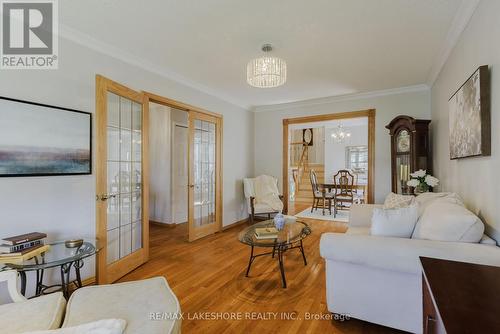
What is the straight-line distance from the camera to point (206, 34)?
7.85 ft

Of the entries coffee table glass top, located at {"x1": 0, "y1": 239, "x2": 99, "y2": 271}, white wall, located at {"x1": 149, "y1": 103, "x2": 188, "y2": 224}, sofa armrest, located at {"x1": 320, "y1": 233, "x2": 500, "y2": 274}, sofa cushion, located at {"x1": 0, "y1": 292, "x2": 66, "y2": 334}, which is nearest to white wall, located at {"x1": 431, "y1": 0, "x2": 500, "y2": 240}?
sofa armrest, located at {"x1": 320, "y1": 233, "x2": 500, "y2": 274}

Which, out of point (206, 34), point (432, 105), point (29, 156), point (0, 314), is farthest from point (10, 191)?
point (432, 105)

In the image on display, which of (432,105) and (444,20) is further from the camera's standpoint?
(432,105)

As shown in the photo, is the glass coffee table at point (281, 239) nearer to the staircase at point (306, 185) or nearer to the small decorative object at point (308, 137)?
the staircase at point (306, 185)

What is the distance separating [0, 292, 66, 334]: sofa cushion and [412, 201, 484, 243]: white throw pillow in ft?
7.46

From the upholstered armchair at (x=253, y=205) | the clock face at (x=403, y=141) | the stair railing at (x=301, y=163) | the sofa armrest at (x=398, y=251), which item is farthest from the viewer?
the stair railing at (x=301, y=163)

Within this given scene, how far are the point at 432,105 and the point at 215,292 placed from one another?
411 cm

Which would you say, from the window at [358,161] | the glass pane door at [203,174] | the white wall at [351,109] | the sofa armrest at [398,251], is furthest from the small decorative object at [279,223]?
the window at [358,161]

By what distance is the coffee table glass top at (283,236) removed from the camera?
93.0 inches

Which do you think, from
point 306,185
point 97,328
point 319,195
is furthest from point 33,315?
point 306,185

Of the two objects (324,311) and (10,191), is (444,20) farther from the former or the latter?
(10,191)

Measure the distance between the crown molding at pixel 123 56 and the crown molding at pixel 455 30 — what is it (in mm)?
3189

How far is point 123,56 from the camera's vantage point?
9.13 ft

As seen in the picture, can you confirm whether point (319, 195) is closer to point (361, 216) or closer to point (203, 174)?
point (361, 216)
